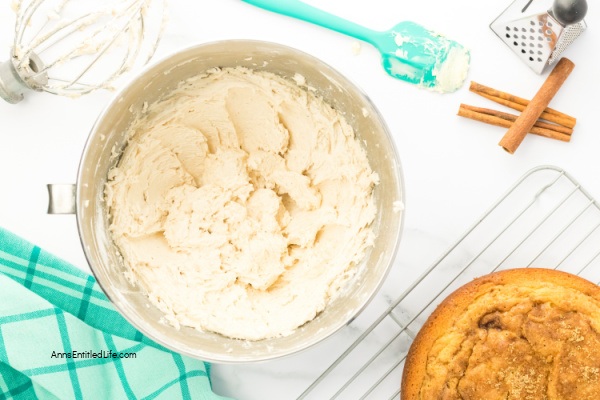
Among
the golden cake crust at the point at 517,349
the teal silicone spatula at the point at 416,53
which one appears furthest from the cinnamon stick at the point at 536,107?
the golden cake crust at the point at 517,349

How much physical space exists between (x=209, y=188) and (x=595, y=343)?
3.20ft

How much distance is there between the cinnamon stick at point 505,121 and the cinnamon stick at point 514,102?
0.02m

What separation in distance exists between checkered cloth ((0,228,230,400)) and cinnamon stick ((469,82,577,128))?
1034mm

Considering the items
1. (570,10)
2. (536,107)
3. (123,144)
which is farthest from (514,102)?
(123,144)

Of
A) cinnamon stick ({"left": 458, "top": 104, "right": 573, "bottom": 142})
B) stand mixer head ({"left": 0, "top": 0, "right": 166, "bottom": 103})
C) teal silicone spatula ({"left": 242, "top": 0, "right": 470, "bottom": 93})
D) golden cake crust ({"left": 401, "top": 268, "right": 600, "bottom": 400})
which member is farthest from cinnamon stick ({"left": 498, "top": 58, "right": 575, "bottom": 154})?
stand mixer head ({"left": 0, "top": 0, "right": 166, "bottom": 103})

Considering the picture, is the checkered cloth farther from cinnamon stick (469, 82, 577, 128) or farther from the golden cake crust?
cinnamon stick (469, 82, 577, 128)

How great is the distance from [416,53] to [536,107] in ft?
1.13

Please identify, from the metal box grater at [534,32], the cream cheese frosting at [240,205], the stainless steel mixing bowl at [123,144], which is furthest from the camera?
the metal box grater at [534,32]

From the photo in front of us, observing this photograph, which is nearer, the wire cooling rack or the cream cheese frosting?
the cream cheese frosting

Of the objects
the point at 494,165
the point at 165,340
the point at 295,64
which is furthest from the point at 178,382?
Answer: the point at 494,165

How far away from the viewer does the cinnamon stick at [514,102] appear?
172cm

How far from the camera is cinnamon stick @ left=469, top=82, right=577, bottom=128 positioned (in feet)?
5.64

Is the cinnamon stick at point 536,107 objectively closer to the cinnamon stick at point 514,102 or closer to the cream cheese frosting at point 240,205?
the cinnamon stick at point 514,102

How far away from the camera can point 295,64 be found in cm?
151
